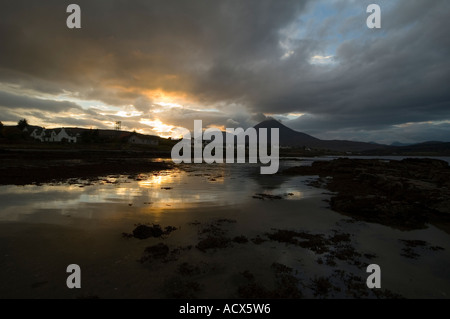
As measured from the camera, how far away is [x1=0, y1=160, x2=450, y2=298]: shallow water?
5906mm

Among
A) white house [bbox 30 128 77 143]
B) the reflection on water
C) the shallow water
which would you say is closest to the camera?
the shallow water

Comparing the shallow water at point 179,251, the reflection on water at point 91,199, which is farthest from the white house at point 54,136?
the shallow water at point 179,251

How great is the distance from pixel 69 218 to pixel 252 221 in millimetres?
9919

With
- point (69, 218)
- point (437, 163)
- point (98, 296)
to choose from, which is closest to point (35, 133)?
point (69, 218)

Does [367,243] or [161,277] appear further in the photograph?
[367,243]

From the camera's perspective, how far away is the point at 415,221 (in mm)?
12148

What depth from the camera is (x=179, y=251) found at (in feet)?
26.4

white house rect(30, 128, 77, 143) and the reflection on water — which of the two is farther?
white house rect(30, 128, 77, 143)

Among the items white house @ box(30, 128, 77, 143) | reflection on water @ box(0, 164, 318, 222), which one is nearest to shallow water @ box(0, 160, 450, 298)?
reflection on water @ box(0, 164, 318, 222)

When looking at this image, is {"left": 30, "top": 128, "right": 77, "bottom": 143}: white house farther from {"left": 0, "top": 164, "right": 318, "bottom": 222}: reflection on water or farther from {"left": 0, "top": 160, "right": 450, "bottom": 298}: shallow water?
{"left": 0, "top": 160, "right": 450, "bottom": 298}: shallow water

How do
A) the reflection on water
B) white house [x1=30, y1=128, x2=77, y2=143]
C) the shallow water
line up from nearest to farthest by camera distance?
the shallow water → the reflection on water → white house [x1=30, y1=128, x2=77, y2=143]
